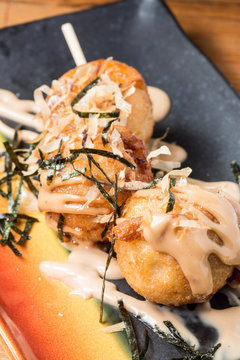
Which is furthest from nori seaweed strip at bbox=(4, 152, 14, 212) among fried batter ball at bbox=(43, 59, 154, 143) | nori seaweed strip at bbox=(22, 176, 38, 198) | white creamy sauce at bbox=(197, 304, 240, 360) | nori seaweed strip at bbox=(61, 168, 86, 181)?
white creamy sauce at bbox=(197, 304, 240, 360)

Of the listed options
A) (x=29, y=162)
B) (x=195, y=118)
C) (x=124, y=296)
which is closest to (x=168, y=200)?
(x=124, y=296)

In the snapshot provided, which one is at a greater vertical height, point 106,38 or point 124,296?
point 106,38

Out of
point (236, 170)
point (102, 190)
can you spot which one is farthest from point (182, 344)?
point (236, 170)

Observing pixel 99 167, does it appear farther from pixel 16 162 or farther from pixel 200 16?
pixel 200 16

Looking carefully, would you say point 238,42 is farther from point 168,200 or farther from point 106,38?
point 168,200

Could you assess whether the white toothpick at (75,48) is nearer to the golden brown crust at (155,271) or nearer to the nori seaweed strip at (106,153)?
the nori seaweed strip at (106,153)
